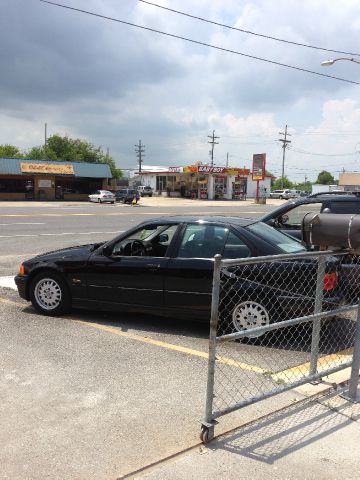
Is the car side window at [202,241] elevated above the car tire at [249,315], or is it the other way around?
the car side window at [202,241]

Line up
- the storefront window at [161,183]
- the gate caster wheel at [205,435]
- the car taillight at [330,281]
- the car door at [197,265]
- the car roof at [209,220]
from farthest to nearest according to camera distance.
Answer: the storefront window at [161,183] → the car roof at [209,220] → the car door at [197,265] → the car taillight at [330,281] → the gate caster wheel at [205,435]

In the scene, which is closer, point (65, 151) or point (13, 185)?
point (13, 185)

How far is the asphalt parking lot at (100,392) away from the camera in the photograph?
3.15m

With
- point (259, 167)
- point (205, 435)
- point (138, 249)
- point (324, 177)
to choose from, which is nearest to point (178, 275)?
point (138, 249)

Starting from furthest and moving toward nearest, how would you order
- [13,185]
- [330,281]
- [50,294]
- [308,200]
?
[13,185]
[308,200]
[50,294]
[330,281]

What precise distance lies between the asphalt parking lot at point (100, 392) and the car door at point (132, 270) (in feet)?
1.25

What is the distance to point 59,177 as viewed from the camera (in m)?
53.6

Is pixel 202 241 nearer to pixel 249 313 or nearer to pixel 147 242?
pixel 147 242

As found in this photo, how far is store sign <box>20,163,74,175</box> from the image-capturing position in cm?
5043

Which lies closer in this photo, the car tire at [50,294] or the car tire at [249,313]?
the car tire at [249,313]

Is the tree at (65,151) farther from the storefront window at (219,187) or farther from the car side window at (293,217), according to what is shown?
the car side window at (293,217)

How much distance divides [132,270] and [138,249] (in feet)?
1.44

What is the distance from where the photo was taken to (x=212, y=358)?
3195 millimetres

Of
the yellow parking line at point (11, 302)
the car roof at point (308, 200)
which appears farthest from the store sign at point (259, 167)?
the yellow parking line at point (11, 302)
